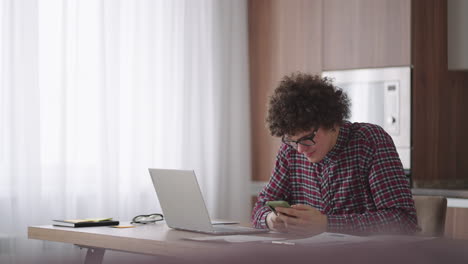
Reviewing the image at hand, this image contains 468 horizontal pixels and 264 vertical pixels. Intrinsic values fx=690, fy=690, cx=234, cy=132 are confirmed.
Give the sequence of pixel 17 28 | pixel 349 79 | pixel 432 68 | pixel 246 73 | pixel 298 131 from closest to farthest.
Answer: pixel 298 131 < pixel 17 28 < pixel 432 68 < pixel 349 79 < pixel 246 73

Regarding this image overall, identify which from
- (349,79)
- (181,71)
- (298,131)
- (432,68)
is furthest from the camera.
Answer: (181,71)

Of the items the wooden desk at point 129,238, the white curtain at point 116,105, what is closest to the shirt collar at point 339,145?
the wooden desk at point 129,238

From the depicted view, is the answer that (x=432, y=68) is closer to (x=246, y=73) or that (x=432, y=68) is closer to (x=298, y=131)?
(x=246, y=73)

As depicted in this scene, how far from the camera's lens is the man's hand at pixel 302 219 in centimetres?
206

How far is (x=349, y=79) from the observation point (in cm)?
438

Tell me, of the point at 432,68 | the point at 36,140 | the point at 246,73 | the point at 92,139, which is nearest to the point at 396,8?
the point at 432,68

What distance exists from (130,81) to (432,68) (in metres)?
1.84

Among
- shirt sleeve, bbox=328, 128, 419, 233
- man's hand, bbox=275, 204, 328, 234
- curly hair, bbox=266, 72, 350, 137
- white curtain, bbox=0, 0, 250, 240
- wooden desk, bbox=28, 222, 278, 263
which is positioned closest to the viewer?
wooden desk, bbox=28, 222, 278, 263

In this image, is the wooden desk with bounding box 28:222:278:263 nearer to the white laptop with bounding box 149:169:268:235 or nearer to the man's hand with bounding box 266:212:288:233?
the white laptop with bounding box 149:169:268:235

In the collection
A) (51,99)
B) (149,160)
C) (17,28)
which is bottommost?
(149,160)

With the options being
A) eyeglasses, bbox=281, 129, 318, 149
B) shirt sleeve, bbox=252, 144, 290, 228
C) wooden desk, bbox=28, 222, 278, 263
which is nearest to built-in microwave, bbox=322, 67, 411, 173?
shirt sleeve, bbox=252, 144, 290, 228

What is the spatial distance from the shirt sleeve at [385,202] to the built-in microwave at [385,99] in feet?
5.45

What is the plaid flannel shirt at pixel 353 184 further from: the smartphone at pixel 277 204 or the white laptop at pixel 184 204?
the white laptop at pixel 184 204

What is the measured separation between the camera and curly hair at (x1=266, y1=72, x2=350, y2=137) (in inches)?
89.6
